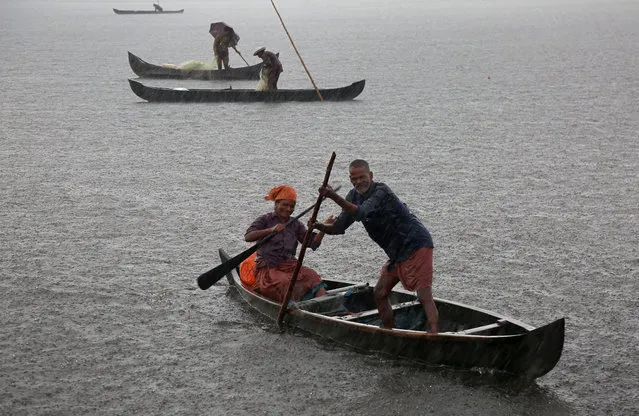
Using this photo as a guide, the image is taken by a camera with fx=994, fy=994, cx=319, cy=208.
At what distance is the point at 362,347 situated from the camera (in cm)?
815

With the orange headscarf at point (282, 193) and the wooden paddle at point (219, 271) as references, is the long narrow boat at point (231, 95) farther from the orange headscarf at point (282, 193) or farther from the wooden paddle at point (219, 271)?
the orange headscarf at point (282, 193)

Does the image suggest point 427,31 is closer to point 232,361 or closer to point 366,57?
point 366,57

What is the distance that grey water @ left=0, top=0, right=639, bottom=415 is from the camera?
7578 millimetres

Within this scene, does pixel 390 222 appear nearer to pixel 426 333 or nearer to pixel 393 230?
pixel 393 230

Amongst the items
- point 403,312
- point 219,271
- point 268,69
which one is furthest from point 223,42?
point 403,312

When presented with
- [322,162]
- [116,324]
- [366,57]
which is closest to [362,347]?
[116,324]

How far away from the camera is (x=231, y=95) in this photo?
24.4 m

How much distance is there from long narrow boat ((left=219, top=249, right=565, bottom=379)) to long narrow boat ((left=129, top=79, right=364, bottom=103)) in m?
15.3

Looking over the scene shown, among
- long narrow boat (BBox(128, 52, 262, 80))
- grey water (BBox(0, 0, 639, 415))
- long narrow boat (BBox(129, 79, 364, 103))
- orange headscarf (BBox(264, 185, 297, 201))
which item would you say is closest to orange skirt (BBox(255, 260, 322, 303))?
grey water (BBox(0, 0, 639, 415))

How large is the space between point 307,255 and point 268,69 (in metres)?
13.5

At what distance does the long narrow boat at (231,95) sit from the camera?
24250 mm

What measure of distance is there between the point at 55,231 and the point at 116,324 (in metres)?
3.42

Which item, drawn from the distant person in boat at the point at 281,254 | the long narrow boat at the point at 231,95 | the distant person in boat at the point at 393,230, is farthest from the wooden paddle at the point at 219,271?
the long narrow boat at the point at 231,95

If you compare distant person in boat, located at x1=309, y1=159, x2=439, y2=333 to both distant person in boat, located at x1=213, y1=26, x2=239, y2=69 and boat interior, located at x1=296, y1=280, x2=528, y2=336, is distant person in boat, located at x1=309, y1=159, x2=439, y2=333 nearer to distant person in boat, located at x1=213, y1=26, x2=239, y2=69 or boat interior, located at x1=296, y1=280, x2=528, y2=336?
boat interior, located at x1=296, y1=280, x2=528, y2=336
